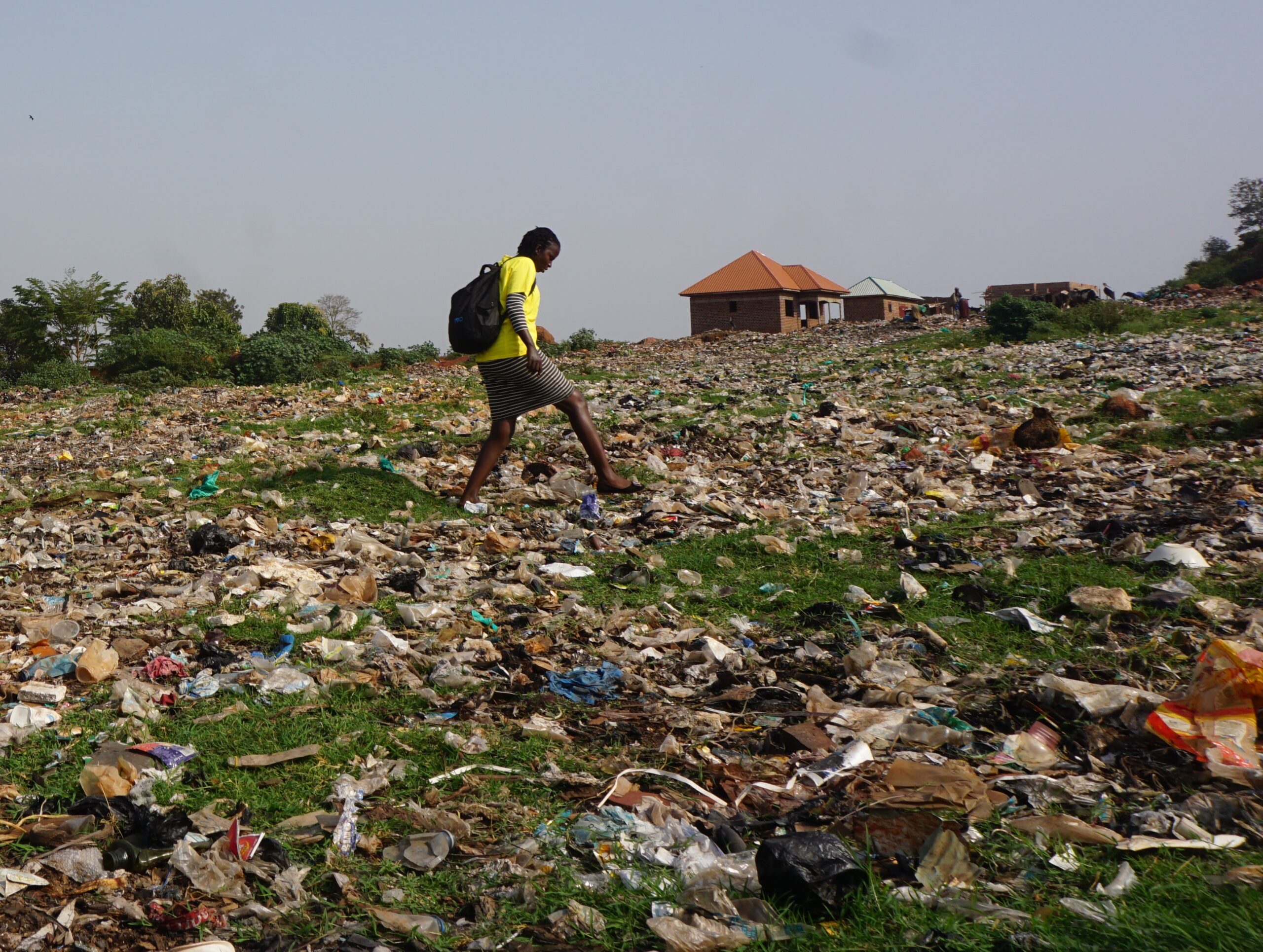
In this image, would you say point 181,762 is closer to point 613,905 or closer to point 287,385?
point 613,905

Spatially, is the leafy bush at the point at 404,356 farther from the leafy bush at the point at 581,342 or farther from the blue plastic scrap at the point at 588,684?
the blue plastic scrap at the point at 588,684

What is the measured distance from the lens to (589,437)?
616 cm

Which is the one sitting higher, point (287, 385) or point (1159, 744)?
point (287, 385)

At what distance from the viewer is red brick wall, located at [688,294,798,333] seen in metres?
34.6

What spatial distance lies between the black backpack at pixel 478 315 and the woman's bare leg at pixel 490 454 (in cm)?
55

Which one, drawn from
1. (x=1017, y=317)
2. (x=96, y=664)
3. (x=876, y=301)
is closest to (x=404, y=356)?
(x=1017, y=317)

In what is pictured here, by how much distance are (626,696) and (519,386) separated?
2950 mm

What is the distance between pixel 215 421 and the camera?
1014 centimetres

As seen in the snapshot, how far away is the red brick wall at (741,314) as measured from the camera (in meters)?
34.6

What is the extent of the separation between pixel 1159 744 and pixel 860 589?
1710 millimetres

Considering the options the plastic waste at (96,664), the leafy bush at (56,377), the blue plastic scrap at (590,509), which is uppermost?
the leafy bush at (56,377)

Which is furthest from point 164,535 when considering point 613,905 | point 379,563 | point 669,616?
point 613,905

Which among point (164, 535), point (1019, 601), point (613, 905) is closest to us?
point (613, 905)

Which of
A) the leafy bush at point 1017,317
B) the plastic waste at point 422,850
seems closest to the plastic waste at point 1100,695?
the plastic waste at point 422,850
